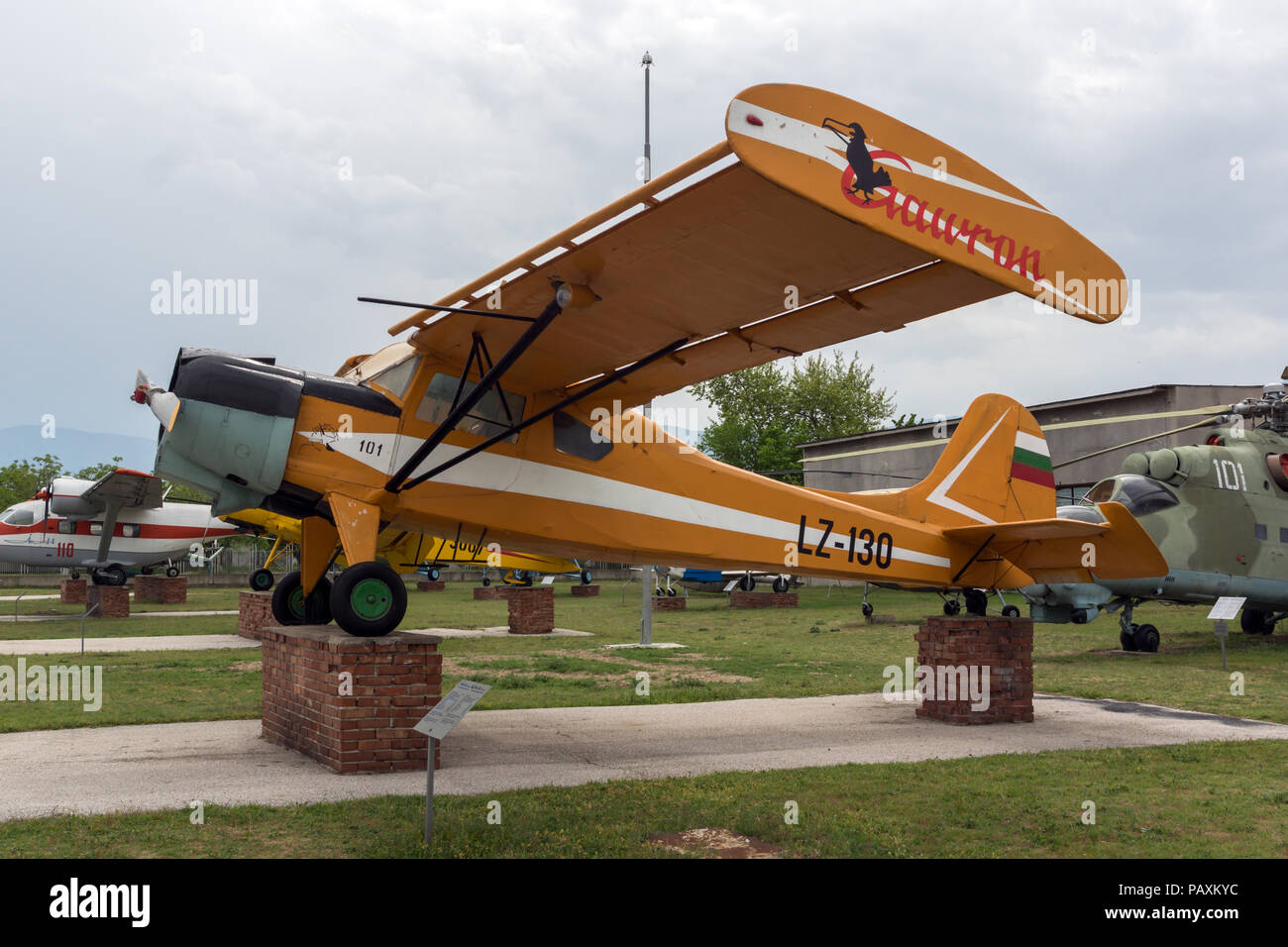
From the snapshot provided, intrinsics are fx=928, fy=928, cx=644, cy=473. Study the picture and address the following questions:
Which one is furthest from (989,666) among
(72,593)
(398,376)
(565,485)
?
(72,593)

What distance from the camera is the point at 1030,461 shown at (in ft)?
42.0

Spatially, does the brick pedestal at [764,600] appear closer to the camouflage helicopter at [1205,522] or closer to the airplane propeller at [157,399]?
the camouflage helicopter at [1205,522]

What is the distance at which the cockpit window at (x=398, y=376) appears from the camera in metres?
8.55

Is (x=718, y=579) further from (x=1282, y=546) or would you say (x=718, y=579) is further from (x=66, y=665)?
(x=66, y=665)

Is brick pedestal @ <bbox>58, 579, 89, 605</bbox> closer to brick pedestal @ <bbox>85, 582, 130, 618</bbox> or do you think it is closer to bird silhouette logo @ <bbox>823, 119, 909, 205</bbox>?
brick pedestal @ <bbox>85, 582, 130, 618</bbox>

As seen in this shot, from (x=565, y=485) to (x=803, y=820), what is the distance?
415 centimetres

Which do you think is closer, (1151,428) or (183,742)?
(183,742)

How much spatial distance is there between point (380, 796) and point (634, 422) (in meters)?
4.56

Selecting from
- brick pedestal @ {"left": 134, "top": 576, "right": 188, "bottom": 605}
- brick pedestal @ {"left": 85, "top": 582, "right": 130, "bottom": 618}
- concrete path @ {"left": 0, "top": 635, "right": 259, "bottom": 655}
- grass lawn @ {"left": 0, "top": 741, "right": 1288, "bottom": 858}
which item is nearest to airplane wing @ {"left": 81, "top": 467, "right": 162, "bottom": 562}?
brick pedestal @ {"left": 134, "top": 576, "right": 188, "bottom": 605}

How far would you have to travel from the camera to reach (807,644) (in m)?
20.5

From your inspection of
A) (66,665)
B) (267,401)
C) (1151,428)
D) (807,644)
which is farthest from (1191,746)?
(1151,428)

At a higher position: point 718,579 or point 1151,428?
point 1151,428

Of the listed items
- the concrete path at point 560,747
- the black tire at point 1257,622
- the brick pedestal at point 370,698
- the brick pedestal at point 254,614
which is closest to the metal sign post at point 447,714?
the concrete path at point 560,747
